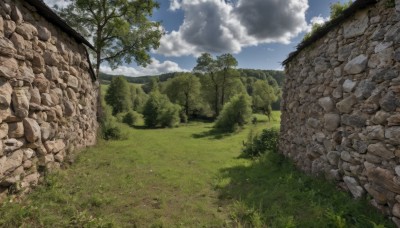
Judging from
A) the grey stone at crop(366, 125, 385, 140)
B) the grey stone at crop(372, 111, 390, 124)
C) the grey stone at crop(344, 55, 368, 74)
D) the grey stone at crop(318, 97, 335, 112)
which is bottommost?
the grey stone at crop(366, 125, 385, 140)

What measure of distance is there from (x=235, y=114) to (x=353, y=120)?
77.3ft

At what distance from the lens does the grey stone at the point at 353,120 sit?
4957 millimetres

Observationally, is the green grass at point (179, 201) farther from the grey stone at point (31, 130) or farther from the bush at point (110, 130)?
the bush at point (110, 130)

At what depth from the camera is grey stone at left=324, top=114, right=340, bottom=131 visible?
19.2ft

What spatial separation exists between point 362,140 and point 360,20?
8.01 ft

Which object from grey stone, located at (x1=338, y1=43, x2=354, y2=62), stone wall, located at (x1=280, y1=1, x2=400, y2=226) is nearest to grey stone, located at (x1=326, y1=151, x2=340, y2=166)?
stone wall, located at (x1=280, y1=1, x2=400, y2=226)

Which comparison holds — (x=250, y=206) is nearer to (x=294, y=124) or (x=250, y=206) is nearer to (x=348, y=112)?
(x=348, y=112)

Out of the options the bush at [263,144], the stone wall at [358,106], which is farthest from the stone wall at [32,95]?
Result: the bush at [263,144]

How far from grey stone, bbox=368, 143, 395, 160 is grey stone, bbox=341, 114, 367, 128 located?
0.51 m

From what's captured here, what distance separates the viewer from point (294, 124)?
8.72 m

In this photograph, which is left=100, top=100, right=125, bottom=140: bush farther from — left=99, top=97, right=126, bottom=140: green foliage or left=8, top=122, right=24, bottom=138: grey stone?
left=8, top=122, right=24, bottom=138: grey stone

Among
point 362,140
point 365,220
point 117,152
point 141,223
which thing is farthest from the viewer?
point 117,152

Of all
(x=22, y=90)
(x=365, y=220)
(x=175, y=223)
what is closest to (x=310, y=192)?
(x=365, y=220)

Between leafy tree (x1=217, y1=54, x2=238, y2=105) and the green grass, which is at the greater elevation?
leafy tree (x1=217, y1=54, x2=238, y2=105)
